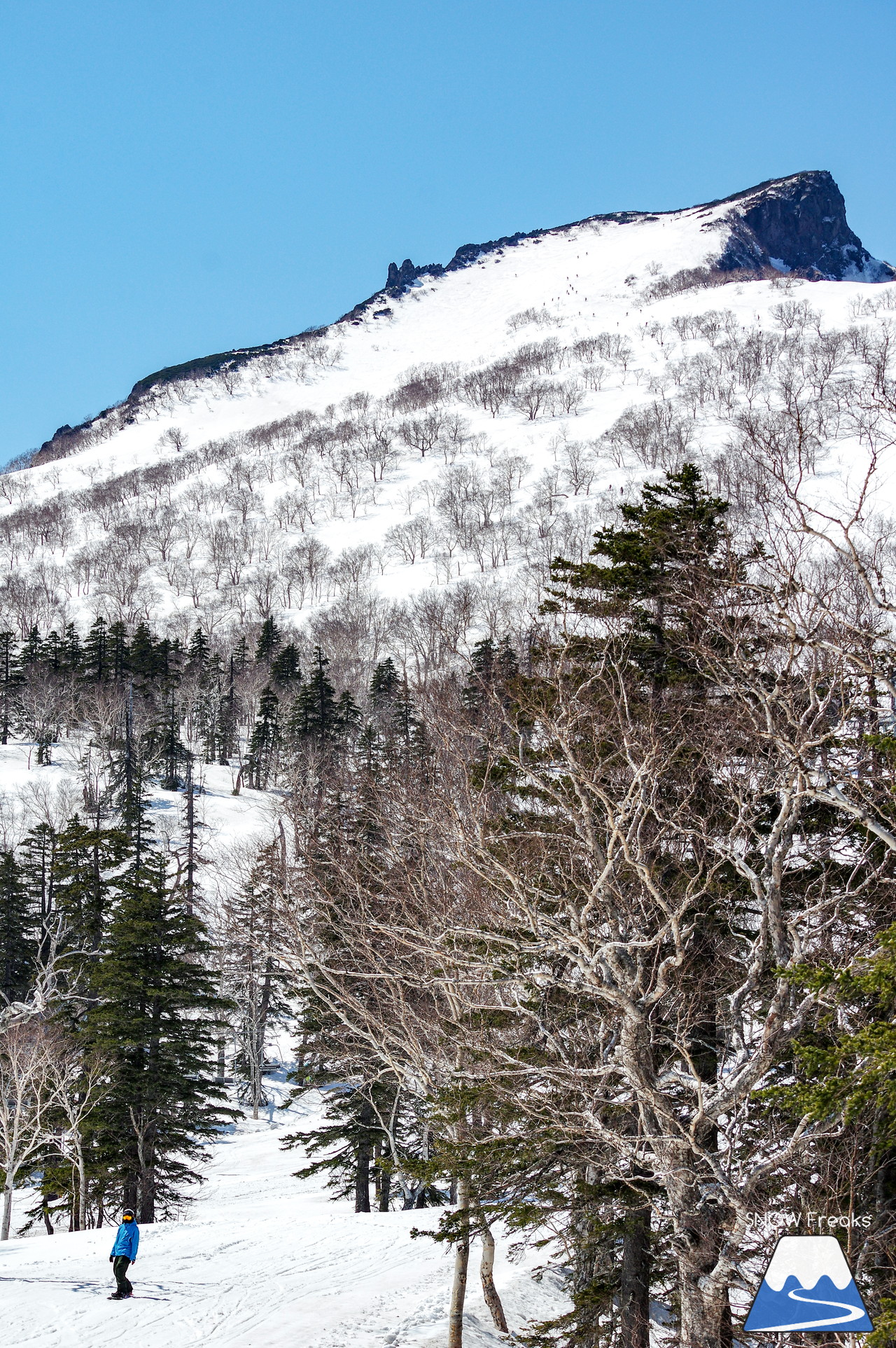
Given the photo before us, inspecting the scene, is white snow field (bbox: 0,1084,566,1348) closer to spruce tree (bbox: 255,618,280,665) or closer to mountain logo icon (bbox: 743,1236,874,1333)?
mountain logo icon (bbox: 743,1236,874,1333)

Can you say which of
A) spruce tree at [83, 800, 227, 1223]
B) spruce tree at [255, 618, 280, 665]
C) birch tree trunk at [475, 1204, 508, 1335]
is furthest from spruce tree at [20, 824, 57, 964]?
spruce tree at [255, 618, 280, 665]

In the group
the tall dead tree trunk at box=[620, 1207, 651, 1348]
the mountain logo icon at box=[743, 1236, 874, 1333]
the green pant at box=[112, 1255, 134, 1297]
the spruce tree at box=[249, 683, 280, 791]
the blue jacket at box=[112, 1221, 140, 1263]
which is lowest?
the green pant at box=[112, 1255, 134, 1297]

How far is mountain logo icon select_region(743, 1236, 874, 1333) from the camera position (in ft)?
11.2

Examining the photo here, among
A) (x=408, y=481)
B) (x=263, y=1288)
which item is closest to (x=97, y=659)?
(x=263, y=1288)

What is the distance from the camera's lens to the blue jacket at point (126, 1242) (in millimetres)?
13539

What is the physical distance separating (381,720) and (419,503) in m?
72.3

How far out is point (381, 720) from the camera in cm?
7094

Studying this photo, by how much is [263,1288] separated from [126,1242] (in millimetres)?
2679

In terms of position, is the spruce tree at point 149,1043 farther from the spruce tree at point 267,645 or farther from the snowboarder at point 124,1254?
the spruce tree at point 267,645

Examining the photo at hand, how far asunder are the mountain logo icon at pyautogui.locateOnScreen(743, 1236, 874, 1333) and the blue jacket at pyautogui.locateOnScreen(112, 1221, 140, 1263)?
13.1 m

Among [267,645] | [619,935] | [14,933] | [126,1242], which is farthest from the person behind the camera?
[267,645]

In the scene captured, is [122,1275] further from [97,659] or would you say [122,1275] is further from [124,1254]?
[97,659]

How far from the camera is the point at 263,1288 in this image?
14.8m

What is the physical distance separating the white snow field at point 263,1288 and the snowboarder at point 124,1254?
214 mm
